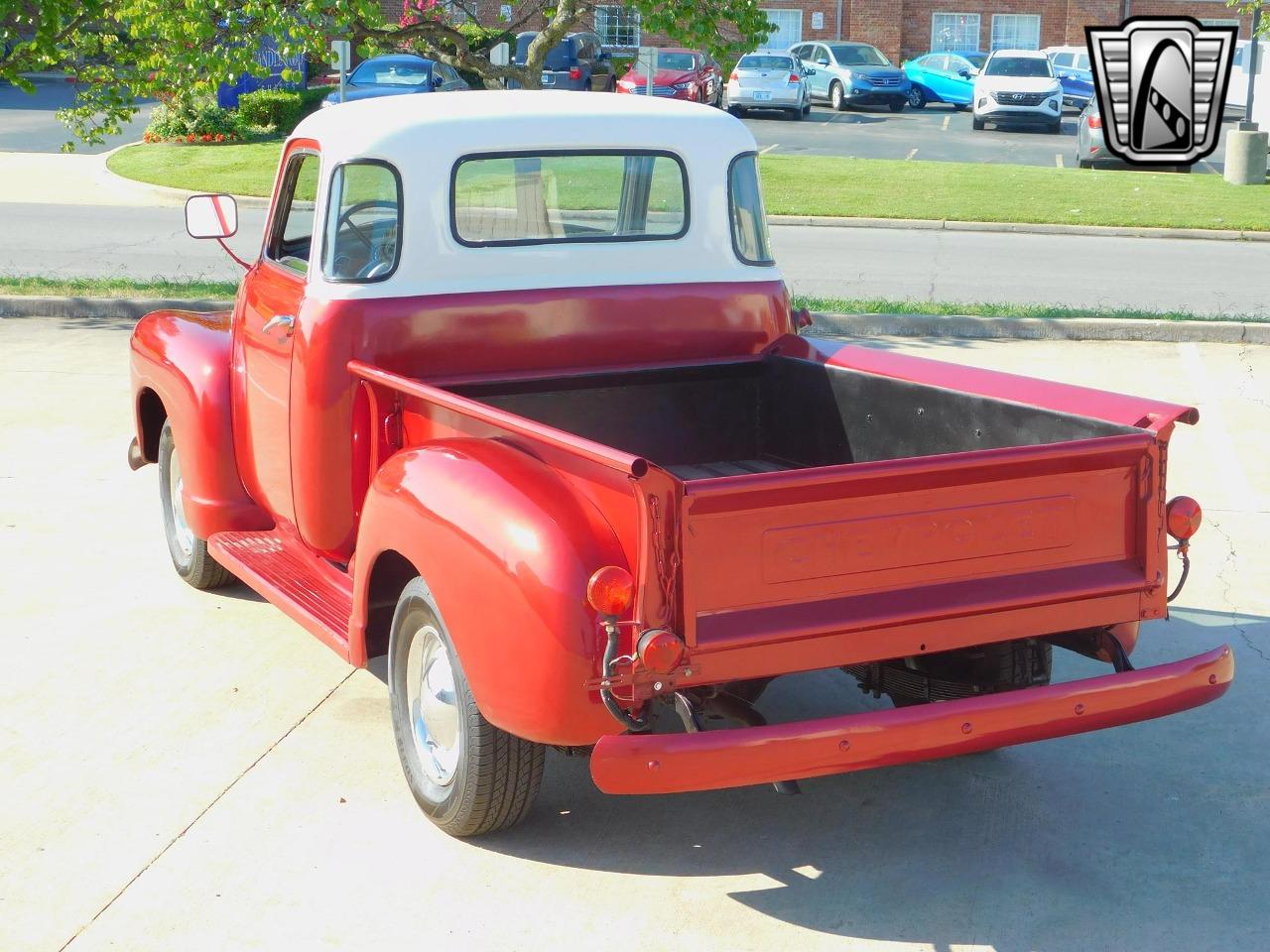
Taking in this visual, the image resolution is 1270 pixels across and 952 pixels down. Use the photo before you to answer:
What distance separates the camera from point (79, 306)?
38.5ft

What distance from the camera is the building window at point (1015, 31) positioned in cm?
4672

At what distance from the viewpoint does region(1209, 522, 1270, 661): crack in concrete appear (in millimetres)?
5555

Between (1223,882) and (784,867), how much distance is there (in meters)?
1.14

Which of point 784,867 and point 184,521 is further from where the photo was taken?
point 184,521

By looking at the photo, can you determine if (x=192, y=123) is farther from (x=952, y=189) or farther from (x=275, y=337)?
(x=275, y=337)

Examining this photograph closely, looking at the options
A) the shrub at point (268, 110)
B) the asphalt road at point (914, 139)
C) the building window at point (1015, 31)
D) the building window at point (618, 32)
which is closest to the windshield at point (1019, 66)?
the asphalt road at point (914, 139)

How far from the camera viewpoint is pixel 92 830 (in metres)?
4.16

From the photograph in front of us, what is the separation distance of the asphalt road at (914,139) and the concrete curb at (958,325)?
1365 centimetres

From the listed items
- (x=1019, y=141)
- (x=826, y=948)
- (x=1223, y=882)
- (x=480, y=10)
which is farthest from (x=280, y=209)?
(x=480, y=10)

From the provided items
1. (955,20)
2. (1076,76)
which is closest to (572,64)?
(1076,76)

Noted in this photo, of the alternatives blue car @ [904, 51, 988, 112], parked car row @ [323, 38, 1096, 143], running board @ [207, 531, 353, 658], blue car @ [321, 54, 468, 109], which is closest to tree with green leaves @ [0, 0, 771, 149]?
running board @ [207, 531, 353, 658]

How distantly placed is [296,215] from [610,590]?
111 inches

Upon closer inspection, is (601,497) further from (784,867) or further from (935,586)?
(784,867)

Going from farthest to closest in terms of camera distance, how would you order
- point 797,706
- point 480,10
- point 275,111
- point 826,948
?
point 480,10 < point 275,111 < point 797,706 < point 826,948
